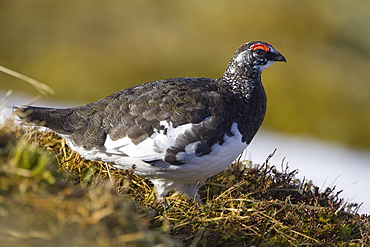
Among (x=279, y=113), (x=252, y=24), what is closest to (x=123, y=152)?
(x=279, y=113)

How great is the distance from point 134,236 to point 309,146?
970 cm

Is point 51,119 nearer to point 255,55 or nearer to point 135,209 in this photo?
point 135,209

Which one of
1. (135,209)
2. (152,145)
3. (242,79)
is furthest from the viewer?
(242,79)

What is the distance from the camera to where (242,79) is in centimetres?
442

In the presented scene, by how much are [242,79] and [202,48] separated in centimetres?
1348

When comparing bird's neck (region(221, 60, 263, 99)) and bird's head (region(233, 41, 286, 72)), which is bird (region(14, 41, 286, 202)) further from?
bird's head (region(233, 41, 286, 72))

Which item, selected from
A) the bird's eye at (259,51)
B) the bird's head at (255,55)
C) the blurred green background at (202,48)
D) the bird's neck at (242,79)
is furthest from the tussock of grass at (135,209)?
the blurred green background at (202,48)

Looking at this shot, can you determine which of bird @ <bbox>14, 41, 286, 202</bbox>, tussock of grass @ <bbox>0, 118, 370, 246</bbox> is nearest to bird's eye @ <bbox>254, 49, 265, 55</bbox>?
bird @ <bbox>14, 41, 286, 202</bbox>

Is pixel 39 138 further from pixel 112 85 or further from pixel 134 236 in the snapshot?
pixel 112 85

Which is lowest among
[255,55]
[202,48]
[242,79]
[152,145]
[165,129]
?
[152,145]

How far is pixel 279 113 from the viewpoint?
46.6ft

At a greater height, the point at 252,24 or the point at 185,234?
the point at 252,24

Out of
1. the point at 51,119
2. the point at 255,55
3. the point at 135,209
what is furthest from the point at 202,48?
the point at 135,209

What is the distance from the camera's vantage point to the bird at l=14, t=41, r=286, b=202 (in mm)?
3795
